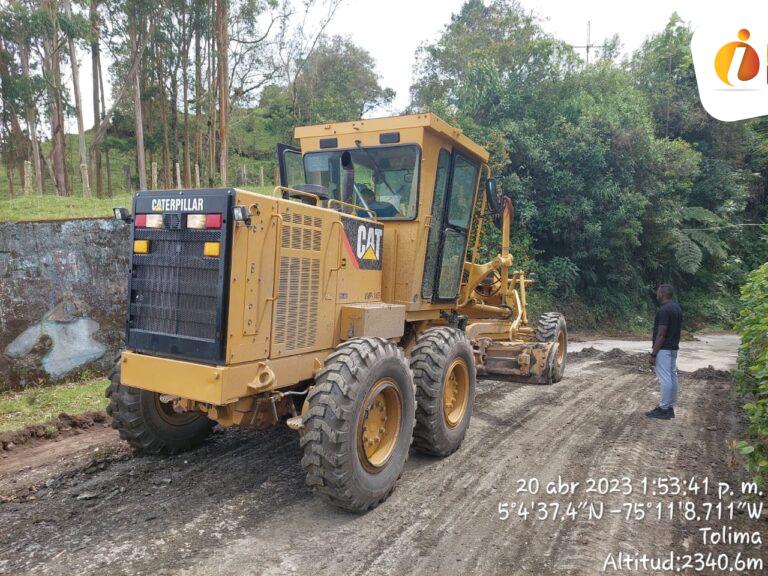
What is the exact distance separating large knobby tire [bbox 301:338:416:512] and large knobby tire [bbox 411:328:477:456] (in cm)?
38

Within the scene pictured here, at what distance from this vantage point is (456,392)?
522 centimetres

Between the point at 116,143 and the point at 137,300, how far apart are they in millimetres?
30105

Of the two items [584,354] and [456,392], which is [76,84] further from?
[456,392]

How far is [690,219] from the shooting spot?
17.5 meters

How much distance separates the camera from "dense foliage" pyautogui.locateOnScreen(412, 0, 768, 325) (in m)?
14.7

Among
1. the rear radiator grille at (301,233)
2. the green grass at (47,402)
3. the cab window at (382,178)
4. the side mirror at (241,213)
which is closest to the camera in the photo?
the side mirror at (241,213)

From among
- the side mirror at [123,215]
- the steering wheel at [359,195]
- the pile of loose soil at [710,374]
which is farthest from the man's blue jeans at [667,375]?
the side mirror at [123,215]

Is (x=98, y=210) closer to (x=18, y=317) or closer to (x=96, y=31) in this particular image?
(x=18, y=317)

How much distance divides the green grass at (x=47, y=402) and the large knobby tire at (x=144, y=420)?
194 centimetres

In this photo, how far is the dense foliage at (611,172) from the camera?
14.7 metres

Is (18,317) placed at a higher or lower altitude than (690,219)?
lower

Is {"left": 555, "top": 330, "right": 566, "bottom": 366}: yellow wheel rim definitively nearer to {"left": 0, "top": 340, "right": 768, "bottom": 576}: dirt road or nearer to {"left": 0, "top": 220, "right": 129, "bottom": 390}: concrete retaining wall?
{"left": 0, "top": 340, "right": 768, "bottom": 576}: dirt road

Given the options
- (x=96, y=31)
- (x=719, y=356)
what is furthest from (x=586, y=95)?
(x=96, y=31)

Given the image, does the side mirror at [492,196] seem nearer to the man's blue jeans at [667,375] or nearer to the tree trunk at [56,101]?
the man's blue jeans at [667,375]
